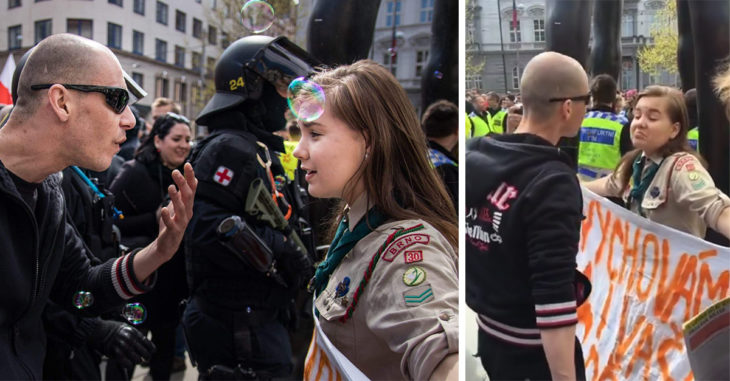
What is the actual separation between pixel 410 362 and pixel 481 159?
111 cm

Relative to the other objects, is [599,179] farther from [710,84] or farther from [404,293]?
[404,293]

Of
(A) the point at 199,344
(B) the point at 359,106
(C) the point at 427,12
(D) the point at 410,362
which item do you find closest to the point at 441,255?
(D) the point at 410,362

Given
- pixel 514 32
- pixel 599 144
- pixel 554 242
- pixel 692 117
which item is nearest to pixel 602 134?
pixel 599 144

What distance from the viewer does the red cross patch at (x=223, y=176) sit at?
2.55 metres

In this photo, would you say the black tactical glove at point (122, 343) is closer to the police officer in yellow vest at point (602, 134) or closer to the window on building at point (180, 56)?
the window on building at point (180, 56)

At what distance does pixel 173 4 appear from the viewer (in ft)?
7.19

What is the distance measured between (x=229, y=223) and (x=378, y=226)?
101 cm

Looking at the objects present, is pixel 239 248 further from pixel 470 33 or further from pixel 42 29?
pixel 470 33

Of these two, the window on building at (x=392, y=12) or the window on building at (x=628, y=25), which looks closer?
the window on building at (x=628, y=25)

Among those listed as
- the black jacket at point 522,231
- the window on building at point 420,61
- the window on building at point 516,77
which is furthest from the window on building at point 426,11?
the black jacket at point 522,231

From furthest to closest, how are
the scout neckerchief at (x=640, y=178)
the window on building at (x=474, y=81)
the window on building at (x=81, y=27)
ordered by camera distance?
1. the window on building at (x=474, y=81)
2. the window on building at (x=81, y=27)
3. the scout neckerchief at (x=640, y=178)

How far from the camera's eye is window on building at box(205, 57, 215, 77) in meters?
2.43

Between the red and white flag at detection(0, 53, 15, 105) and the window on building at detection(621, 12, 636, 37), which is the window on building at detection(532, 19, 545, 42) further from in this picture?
the red and white flag at detection(0, 53, 15, 105)

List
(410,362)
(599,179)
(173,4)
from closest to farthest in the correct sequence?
1. (410,362)
2. (599,179)
3. (173,4)
